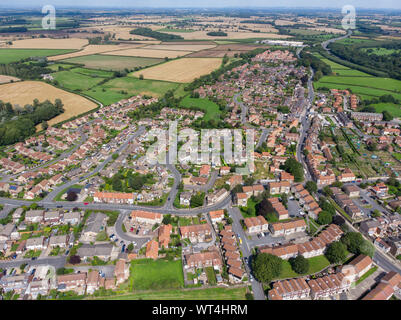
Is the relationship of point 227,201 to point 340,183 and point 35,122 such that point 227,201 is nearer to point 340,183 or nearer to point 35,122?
point 340,183

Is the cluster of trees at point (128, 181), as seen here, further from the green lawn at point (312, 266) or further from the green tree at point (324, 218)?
the green tree at point (324, 218)

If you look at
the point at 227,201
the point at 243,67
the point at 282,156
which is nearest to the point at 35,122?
the point at 227,201

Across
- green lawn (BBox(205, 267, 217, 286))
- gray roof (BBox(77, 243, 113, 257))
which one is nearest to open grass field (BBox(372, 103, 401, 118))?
green lawn (BBox(205, 267, 217, 286))

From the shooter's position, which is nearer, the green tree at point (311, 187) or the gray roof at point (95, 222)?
the gray roof at point (95, 222)

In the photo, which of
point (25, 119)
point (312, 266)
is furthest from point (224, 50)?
point (312, 266)

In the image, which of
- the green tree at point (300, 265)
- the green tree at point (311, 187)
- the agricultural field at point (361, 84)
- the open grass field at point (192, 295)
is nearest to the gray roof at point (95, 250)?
the open grass field at point (192, 295)
